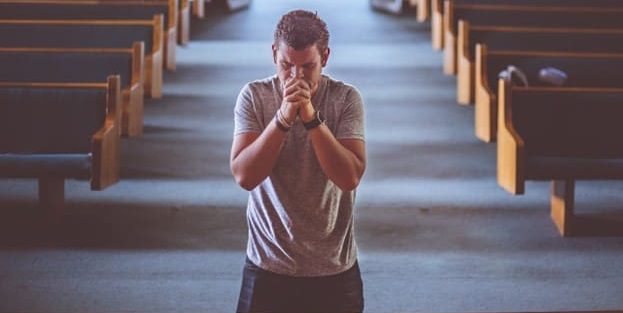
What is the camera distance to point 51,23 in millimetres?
2498

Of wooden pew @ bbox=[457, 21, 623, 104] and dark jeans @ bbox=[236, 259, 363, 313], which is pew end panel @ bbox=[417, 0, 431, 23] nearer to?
wooden pew @ bbox=[457, 21, 623, 104]

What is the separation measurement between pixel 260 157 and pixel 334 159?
55mm

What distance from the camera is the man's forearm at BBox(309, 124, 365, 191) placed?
728 mm

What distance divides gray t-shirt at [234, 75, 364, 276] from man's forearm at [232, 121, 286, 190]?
0.09ft

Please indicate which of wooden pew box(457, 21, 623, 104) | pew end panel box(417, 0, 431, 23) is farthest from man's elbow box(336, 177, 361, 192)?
pew end panel box(417, 0, 431, 23)

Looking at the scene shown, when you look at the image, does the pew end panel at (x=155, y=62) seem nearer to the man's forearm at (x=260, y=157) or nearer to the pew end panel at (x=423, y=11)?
the pew end panel at (x=423, y=11)

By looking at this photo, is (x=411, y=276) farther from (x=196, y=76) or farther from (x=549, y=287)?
(x=196, y=76)

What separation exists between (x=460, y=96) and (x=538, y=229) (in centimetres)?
83

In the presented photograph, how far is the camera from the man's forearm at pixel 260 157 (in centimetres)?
73

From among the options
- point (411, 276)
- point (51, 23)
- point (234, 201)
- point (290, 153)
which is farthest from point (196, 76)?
point (290, 153)

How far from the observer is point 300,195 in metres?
0.77

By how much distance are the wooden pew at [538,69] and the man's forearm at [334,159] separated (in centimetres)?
146

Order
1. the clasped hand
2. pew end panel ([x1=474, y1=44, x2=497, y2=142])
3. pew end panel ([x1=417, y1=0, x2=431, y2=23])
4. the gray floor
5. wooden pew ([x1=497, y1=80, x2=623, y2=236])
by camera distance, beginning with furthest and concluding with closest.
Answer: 1. pew end panel ([x1=417, y1=0, x2=431, y2=23])
2. pew end panel ([x1=474, y1=44, x2=497, y2=142])
3. wooden pew ([x1=497, y1=80, x2=623, y2=236])
4. the gray floor
5. the clasped hand

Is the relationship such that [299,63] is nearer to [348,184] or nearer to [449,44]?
[348,184]
